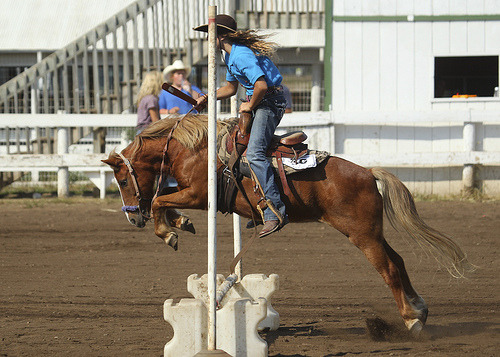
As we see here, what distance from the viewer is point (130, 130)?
15.6 m

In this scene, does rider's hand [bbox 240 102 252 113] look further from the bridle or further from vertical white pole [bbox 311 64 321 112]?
vertical white pole [bbox 311 64 321 112]

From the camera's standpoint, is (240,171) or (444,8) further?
(444,8)

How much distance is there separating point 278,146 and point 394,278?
141 centimetres

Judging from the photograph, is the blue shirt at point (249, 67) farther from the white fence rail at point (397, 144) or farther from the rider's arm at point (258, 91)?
the white fence rail at point (397, 144)

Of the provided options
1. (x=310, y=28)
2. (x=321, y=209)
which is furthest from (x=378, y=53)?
(x=321, y=209)

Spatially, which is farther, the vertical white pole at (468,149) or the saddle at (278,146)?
the vertical white pole at (468,149)

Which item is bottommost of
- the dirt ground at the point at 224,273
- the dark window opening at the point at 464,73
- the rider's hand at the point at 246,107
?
the dirt ground at the point at 224,273

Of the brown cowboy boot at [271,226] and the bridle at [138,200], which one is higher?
the bridle at [138,200]

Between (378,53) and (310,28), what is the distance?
2911 mm

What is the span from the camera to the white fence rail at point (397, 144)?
46.5 feet

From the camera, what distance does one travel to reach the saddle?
20.2 ft

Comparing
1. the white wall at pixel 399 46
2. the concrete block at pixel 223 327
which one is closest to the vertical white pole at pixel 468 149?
the white wall at pixel 399 46

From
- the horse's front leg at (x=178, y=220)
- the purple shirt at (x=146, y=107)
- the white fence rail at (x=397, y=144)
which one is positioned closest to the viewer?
the horse's front leg at (x=178, y=220)

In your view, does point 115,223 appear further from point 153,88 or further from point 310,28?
point 310,28
